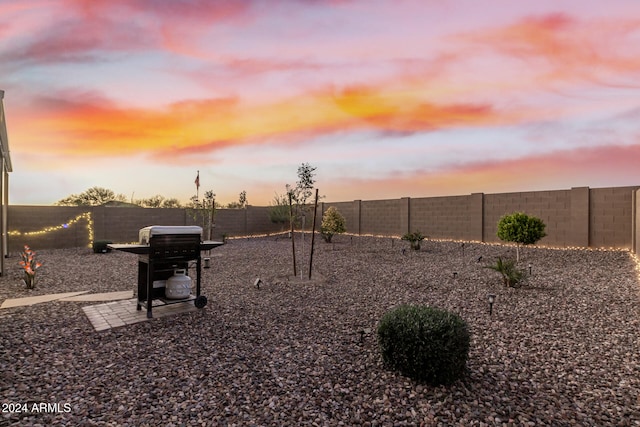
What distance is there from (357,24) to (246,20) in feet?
7.49

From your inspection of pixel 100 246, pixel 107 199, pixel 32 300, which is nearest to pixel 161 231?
pixel 32 300

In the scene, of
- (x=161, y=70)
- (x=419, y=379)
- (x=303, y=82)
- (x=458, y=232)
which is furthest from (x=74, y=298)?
(x=458, y=232)

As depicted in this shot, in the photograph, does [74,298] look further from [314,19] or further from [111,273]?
[314,19]

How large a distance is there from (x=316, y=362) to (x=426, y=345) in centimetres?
117

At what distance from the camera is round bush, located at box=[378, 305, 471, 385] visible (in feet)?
8.89

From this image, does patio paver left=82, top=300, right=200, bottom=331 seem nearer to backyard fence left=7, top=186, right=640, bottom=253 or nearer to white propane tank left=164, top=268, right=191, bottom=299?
white propane tank left=164, top=268, right=191, bottom=299

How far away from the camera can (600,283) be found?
671 centimetres

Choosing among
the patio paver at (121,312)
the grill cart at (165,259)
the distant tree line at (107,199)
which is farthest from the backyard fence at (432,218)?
the distant tree line at (107,199)

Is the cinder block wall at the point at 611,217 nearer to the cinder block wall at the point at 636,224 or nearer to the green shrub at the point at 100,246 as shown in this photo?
the cinder block wall at the point at 636,224

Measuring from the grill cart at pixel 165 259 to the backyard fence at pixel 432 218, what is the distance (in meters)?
12.0

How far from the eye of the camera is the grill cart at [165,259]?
4.48 m

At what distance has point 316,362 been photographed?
322cm

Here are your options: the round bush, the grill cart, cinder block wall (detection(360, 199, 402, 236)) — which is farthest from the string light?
the round bush

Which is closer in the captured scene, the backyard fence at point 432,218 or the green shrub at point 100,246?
the backyard fence at point 432,218
